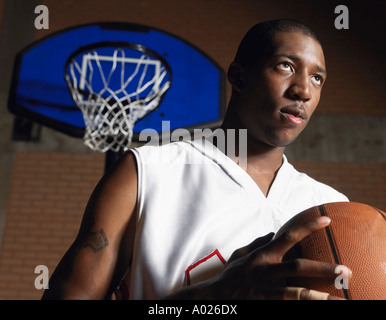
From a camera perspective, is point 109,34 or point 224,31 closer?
point 109,34

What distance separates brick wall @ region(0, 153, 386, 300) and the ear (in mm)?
3170

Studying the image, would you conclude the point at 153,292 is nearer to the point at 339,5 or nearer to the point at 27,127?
the point at 27,127

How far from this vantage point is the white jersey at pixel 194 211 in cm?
118

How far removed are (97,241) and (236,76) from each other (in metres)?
0.77

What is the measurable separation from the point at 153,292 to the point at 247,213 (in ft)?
1.14

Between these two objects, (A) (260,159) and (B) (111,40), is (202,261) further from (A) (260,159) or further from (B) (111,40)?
(B) (111,40)

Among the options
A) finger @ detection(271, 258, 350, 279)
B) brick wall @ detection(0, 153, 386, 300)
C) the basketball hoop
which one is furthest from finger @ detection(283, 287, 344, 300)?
brick wall @ detection(0, 153, 386, 300)

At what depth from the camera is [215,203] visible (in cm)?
129

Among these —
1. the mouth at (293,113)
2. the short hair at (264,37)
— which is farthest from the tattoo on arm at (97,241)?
the short hair at (264,37)

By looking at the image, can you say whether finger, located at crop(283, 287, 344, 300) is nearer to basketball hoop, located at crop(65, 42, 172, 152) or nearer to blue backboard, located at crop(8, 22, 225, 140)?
basketball hoop, located at crop(65, 42, 172, 152)

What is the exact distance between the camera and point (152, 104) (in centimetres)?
313

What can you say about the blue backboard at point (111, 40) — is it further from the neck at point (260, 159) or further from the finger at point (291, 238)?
the finger at point (291, 238)

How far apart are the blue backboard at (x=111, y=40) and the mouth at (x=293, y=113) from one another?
181 cm
